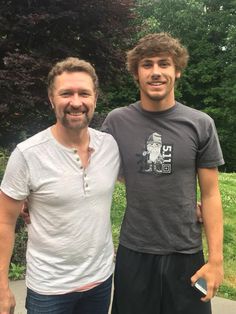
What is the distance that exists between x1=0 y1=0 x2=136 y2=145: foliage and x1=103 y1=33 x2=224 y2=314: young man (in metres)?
4.08

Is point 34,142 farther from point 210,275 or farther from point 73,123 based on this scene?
point 210,275

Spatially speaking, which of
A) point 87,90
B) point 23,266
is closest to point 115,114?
point 87,90

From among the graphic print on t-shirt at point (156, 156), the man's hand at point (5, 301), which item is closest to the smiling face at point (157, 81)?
the graphic print on t-shirt at point (156, 156)

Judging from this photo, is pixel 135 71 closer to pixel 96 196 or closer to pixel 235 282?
pixel 96 196

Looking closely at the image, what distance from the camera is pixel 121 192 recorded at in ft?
23.5

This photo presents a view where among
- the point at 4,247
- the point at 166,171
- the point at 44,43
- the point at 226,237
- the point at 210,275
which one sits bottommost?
the point at 226,237

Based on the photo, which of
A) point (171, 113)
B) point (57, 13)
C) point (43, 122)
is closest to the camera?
point (171, 113)

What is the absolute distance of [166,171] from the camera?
2352mm

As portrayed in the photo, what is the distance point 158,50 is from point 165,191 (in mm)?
716

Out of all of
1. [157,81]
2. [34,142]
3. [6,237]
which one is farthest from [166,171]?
[6,237]

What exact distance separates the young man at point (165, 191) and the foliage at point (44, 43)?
13.4 ft

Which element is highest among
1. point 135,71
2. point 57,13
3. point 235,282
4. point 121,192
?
point 57,13

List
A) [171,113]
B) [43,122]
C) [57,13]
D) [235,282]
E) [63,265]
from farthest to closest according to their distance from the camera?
[43,122], [57,13], [235,282], [171,113], [63,265]

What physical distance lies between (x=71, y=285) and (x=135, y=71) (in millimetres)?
1166
